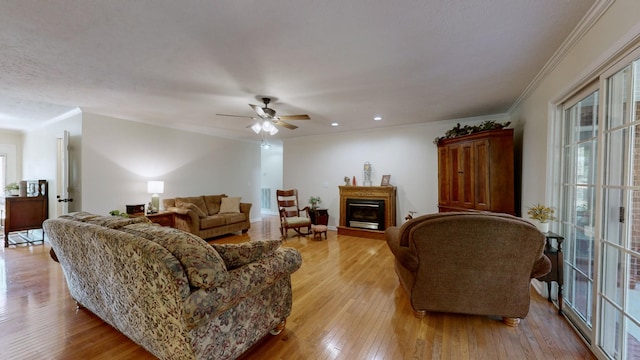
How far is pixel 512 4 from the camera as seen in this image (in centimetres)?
165

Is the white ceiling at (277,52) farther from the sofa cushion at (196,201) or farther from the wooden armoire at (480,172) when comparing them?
the sofa cushion at (196,201)

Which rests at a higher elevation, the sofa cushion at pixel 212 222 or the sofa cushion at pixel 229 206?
the sofa cushion at pixel 229 206

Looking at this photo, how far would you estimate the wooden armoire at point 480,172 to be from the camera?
3639 mm

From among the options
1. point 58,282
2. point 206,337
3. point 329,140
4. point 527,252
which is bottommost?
point 58,282

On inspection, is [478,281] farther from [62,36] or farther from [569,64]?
[62,36]

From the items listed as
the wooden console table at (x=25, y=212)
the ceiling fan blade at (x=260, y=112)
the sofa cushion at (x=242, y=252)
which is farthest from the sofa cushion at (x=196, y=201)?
the sofa cushion at (x=242, y=252)

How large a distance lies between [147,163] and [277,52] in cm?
427

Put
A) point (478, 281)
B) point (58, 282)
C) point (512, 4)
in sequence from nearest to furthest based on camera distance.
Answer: point (512, 4) < point (478, 281) < point (58, 282)

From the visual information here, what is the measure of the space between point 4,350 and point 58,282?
1.45 metres

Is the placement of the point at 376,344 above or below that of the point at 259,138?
below

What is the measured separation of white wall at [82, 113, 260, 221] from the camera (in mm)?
4328

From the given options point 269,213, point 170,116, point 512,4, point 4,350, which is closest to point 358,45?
point 512,4

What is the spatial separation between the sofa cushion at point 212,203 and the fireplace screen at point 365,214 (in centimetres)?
308

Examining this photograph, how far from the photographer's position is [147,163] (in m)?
5.06
